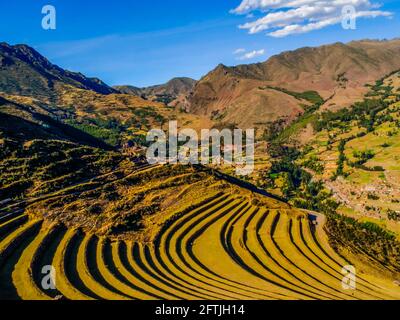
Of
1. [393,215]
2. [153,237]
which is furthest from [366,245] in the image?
[393,215]

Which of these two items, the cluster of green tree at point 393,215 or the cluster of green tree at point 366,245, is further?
the cluster of green tree at point 393,215

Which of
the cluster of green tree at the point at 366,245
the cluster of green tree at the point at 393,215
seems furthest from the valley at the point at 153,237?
the cluster of green tree at the point at 393,215

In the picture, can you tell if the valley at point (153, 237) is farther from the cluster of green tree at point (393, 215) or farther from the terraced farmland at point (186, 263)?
the cluster of green tree at point (393, 215)

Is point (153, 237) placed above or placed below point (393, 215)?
above

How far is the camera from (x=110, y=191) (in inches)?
3118

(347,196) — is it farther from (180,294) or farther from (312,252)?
(180,294)

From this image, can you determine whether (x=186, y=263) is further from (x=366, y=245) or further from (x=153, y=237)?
(x=366, y=245)

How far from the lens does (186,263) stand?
61344mm

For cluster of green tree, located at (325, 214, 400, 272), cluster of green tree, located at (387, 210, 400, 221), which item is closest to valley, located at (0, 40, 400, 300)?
cluster of green tree, located at (325, 214, 400, 272)

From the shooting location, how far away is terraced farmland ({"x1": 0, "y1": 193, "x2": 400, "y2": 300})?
48.8 meters

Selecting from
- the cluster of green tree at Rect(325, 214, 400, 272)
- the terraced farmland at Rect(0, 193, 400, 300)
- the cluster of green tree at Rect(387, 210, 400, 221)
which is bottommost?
the cluster of green tree at Rect(387, 210, 400, 221)

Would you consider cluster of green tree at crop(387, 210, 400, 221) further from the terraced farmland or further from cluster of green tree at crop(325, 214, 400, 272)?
the terraced farmland

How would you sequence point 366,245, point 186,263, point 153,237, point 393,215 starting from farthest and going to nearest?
1. point 393,215
2. point 366,245
3. point 153,237
4. point 186,263

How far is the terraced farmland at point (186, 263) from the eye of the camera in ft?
160
